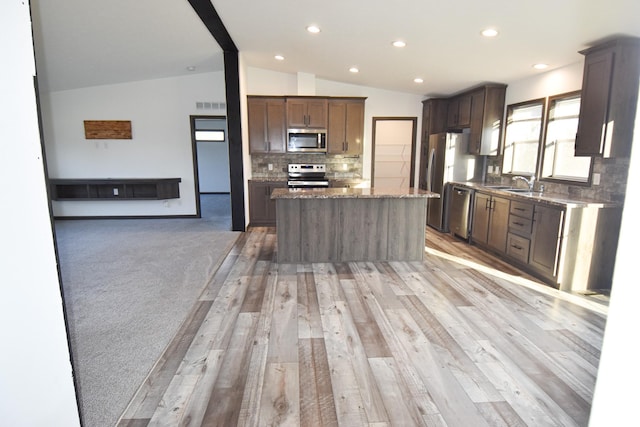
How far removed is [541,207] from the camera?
3.61m

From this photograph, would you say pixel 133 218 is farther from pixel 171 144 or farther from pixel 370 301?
pixel 370 301

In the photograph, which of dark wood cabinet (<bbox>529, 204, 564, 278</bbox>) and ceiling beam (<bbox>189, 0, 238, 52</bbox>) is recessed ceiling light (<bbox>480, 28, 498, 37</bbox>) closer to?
dark wood cabinet (<bbox>529, 204, 564, 278</bbox>)

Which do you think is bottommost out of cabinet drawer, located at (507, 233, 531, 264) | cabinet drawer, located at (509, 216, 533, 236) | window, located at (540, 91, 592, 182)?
cabinet drawer, located at (507, 233, 531, 264)

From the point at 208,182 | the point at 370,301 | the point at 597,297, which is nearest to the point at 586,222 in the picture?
the point at 597,297

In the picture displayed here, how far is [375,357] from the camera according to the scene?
223cm

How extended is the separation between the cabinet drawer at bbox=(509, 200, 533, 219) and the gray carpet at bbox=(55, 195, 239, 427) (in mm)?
3585

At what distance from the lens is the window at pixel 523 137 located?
4.51 meters

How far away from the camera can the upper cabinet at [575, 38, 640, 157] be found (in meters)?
3.03

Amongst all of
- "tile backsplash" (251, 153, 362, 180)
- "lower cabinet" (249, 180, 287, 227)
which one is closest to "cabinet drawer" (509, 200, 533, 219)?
Result: "tile backsplash" (251, 153, 362, 180)

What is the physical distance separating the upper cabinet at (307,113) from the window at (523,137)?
300cm

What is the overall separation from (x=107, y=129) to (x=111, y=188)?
3.77 feet

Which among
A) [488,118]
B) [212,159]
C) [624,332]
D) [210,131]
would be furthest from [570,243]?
[212,159]

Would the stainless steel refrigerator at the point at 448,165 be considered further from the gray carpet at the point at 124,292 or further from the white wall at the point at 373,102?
the gray carpet at the point at 124,292

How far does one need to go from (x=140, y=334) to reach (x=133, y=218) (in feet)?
16.5
